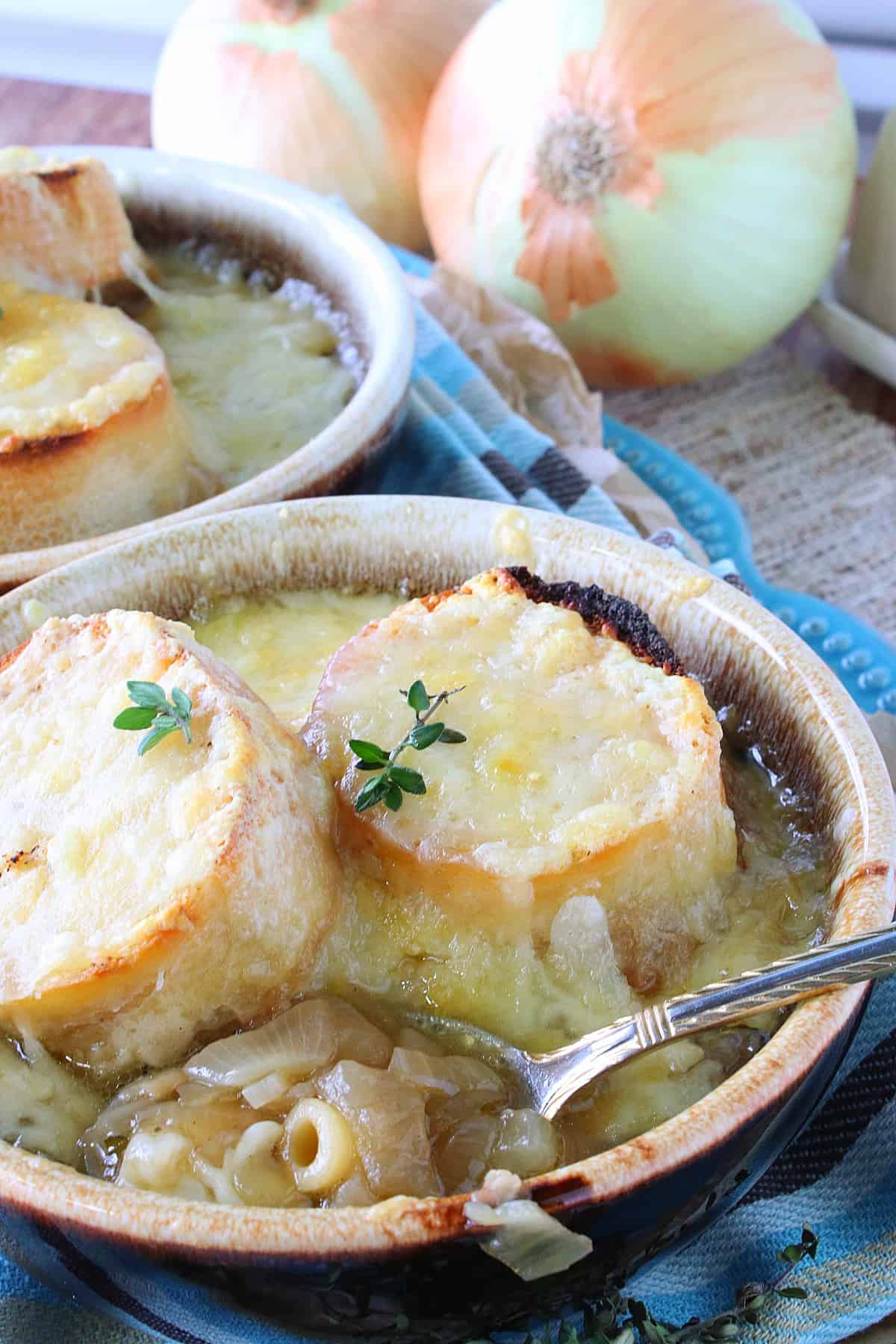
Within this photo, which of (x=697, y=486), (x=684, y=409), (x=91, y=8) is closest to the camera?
(x=697, y=486)

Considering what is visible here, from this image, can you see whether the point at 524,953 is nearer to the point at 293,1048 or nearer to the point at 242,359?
the point at 293,1048

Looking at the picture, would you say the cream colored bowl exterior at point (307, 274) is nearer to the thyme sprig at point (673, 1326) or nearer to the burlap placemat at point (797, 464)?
the burlap placemat at point (797, 464)

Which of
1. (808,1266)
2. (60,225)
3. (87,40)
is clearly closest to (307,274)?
(60,225)

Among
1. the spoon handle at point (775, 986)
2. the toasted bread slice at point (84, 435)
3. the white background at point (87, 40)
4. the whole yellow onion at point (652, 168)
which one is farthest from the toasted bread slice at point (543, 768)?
the white background at point (87, 40)

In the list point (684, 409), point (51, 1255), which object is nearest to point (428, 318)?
point (684, 409)

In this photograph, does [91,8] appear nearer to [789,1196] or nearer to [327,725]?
[327,725]
